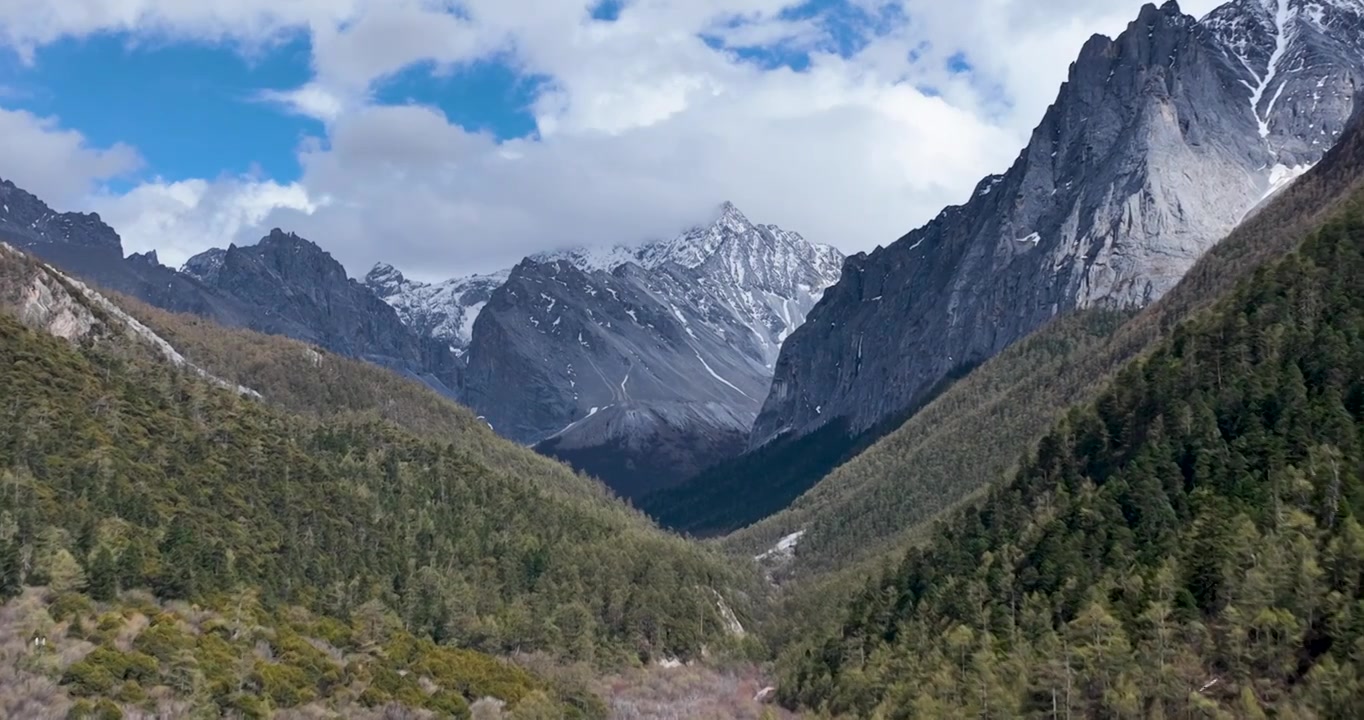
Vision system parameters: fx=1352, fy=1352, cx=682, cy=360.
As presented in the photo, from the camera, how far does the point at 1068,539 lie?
141m

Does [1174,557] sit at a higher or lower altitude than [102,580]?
higher

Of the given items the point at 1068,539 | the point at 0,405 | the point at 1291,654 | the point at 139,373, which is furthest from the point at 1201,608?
the point at 139,373

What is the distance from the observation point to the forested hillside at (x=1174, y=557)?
106m

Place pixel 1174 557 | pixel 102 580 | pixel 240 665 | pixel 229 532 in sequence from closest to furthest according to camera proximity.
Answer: pixel 240 665
pixel 1174 557
pixel 102 580
pixel 229 532

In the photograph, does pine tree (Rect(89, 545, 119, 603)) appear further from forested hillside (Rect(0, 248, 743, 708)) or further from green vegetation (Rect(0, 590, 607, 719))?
green vegetation (Rect(0, 590, 607, 719))

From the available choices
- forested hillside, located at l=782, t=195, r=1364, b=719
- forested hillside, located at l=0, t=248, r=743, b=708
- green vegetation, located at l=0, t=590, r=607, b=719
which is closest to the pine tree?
forested hillside, located at l=0, t=248, r=743, b=708

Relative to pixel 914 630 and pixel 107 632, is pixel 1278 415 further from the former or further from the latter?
pixel 107 632

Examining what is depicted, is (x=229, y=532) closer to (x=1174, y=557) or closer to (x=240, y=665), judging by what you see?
(x=240, y=665)

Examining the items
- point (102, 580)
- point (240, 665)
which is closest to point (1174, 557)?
point (240, 665)

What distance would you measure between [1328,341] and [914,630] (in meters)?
53.5

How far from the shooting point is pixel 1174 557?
124 meters

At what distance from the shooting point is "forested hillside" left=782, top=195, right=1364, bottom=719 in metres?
106

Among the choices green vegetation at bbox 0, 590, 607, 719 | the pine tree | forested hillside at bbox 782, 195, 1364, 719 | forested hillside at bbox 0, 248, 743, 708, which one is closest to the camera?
forested hillside at bbox 782, 195, 1364, 719

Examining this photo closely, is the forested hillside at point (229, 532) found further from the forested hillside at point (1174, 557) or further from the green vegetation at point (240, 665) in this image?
the forested hillside at point (1174, 557)
